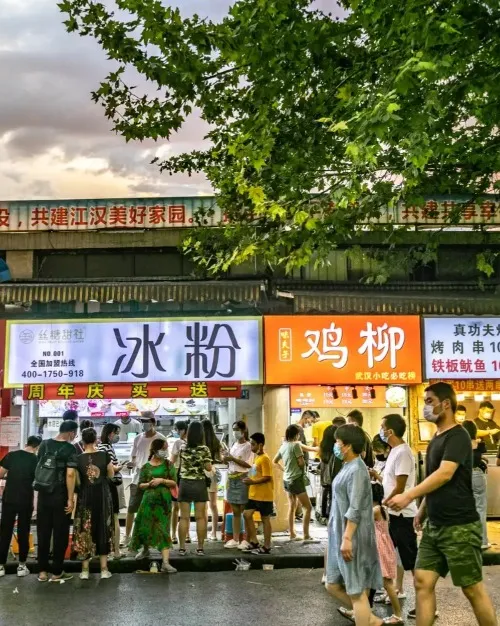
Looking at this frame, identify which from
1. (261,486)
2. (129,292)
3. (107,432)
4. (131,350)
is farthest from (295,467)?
(129,292)

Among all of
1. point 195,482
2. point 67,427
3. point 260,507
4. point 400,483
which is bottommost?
point 260,507

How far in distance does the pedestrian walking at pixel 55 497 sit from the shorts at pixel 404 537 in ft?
13.1

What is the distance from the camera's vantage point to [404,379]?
12.9 metres

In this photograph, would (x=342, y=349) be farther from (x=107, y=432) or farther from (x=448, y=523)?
(x=448, y=523)

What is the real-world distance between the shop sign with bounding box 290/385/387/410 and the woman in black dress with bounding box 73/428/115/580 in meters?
5.42

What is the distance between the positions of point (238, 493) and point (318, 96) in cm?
575

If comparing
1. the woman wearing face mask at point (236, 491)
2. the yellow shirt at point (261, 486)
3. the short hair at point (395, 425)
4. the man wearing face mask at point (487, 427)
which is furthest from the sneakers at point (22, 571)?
the man wearing face mask at point (487, 427)

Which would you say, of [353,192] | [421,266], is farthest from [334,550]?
[421,266]

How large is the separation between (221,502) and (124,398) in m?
2.74

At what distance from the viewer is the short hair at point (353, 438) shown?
602 cm

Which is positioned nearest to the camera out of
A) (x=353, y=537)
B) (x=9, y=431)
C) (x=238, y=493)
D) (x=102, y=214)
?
(x=353, y=537)

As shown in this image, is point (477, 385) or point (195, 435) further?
point (477, 385)

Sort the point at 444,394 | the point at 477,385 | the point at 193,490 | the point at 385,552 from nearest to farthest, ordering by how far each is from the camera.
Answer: the point at 444,394 < the point at 385,552 < the point at 193,490 < the point at 477,385

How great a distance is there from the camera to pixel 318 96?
8617mm
